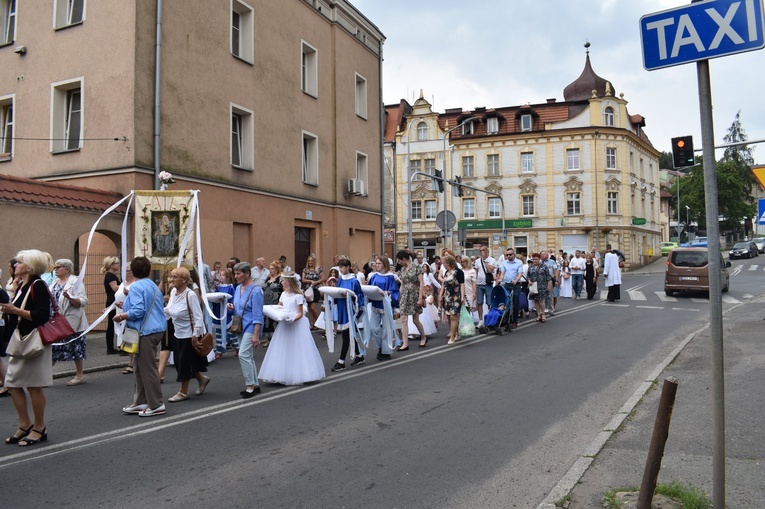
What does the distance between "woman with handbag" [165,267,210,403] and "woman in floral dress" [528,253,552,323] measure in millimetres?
10432

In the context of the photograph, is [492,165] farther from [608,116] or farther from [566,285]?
[566,285]

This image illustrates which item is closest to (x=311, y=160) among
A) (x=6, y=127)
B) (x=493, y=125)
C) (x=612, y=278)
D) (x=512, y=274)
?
(x=6, y=127)

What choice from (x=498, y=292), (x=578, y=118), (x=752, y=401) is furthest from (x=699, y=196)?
(x=752, y=401)

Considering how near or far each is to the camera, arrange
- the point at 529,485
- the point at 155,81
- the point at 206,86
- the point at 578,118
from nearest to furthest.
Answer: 1. the point at 529,485
2. the point at 155,81
3. the point at 206,86
4. the point at 578,118

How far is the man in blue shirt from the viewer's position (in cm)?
1473

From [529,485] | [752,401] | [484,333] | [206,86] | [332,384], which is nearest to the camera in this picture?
[529,485]

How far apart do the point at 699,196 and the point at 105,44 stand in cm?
7407

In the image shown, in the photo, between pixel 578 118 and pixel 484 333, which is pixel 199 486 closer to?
pixel 484 333

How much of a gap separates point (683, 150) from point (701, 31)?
10.3m

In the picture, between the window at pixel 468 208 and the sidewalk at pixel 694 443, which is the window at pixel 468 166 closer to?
the window at pixel 468 208

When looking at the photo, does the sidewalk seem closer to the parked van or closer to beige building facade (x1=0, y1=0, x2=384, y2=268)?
beige building facade (x1=0, y1=0, x2=384, y2=268)

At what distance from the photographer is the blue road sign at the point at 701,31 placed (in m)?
3.65

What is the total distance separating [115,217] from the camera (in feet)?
48.1

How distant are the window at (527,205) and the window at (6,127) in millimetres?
42119
